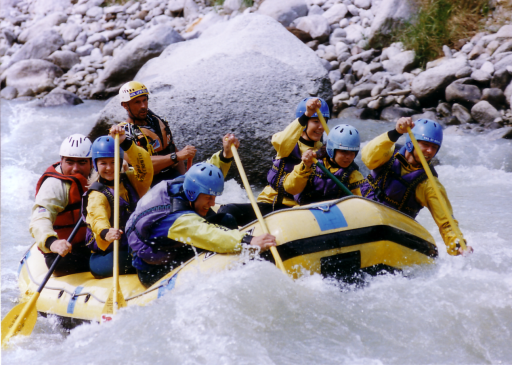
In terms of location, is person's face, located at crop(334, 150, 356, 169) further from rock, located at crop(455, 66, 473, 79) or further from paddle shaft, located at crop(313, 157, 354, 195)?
rock, located at crop(455, 66, 473, 79)

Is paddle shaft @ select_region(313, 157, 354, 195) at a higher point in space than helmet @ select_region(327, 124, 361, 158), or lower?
lower

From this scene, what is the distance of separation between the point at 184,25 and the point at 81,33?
120 inches

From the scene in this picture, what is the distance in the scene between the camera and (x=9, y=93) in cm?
1268

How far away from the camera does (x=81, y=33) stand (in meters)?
14.9

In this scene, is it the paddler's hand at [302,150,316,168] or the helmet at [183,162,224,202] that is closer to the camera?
the helmet at [183,162,224,202]

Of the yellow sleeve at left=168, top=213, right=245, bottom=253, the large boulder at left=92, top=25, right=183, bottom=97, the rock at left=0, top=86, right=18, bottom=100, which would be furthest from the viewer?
the rock at left=0, top=86, right=18, bottom=100

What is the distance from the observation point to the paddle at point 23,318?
399 cm

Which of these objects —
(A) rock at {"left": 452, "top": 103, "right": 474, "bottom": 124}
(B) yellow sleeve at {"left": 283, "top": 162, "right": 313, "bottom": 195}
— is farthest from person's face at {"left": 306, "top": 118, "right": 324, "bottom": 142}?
(A) rock at {"left": 452, "top": 103, "right": 474, "bottom": 124}

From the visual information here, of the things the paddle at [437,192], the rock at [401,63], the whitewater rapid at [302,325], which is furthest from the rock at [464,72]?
the paddle at [437,192]

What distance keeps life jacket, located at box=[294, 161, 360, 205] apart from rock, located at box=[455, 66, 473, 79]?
591 cm

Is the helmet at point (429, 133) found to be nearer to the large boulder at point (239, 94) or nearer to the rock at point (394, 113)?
the large boulder at point (239, 94)

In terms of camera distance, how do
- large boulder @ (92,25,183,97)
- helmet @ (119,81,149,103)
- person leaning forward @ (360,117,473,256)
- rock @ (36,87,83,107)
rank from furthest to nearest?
rock @ (36,87,83,107) < large boulder @ (92,25,183,97) < helmet @ (119,81,149,103) < person leaning forward @ (360,117,473,256)

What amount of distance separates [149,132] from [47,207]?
122 cm

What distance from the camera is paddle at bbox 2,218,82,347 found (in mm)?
3990
